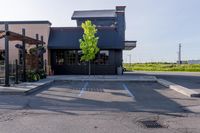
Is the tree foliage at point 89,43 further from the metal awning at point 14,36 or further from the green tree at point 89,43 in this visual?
the metal awning at point 14,36

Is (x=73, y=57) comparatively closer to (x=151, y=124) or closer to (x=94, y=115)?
(x=94, y=115)

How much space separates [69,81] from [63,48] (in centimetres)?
813

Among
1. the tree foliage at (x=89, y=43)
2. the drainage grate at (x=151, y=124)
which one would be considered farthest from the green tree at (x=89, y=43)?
the drainage grate at (x=151, y=124)

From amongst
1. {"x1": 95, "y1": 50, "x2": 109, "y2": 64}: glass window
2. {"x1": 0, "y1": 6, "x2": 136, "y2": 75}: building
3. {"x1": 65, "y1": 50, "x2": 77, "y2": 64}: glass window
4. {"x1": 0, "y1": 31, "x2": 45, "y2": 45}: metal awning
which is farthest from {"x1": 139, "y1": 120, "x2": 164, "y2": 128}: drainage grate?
{"x1": 65, "y1": 50, "x2": 77, "y2": 64}: glass window

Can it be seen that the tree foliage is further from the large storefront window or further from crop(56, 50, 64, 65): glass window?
crop(56, 50, 64, 65): glass window

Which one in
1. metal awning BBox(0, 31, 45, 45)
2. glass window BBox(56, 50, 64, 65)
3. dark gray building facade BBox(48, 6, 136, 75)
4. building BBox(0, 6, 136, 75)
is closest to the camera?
metal awning BBox(0, 31, 45, 45)

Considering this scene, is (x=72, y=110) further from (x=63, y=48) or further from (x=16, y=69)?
(x=63, y=48)

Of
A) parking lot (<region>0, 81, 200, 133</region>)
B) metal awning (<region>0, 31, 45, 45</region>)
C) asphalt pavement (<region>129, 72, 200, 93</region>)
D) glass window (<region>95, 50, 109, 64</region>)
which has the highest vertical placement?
metal awning (<region>0, 31, 45, 45</region>)

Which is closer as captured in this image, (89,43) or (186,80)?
(186,80)

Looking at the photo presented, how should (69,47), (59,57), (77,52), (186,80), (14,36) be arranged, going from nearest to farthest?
(14,36) → (186,80) → (69,47) → (77,52) → (59,57)

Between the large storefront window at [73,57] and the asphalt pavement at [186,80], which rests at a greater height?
the large storefront window at [73,57]

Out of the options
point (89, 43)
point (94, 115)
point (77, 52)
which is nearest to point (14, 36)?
point (89, 43)

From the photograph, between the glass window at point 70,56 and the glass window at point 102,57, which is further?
the glass window at point 70,56

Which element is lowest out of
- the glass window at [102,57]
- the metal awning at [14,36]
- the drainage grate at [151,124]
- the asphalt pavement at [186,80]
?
the drainage grate at [151,124]
